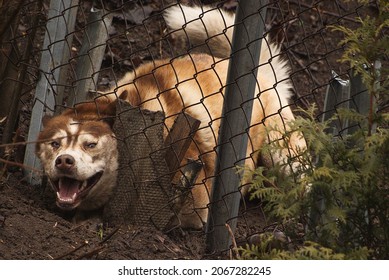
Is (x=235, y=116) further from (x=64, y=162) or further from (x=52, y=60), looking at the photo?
(x=52, y=60)

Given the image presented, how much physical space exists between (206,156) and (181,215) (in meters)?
0.42

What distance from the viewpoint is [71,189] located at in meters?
5.29

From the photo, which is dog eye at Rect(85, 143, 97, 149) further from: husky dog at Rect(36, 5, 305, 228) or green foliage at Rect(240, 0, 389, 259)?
green foliage at Rect(240, 0, 389, 259)

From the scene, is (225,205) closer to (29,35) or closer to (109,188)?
(109,188)

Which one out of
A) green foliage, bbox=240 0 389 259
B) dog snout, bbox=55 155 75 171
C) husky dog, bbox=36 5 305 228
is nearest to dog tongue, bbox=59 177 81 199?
husky dog, bbox=36 5 305 228

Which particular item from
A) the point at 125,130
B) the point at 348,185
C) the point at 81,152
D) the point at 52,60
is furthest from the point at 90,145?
the point at 348,185

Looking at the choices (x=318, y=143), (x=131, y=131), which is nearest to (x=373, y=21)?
(x=318, y=143)

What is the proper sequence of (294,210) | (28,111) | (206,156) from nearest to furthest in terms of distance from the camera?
(294,210) < (206,156) < (28,111)

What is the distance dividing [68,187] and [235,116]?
4.16ft

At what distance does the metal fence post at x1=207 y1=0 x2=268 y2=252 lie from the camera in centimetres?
443

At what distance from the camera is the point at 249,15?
4395 mm

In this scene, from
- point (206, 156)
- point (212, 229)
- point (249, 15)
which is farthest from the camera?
point (206, 156)

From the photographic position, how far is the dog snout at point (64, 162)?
506 cm

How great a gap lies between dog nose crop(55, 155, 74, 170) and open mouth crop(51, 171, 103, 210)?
5.9 inches
